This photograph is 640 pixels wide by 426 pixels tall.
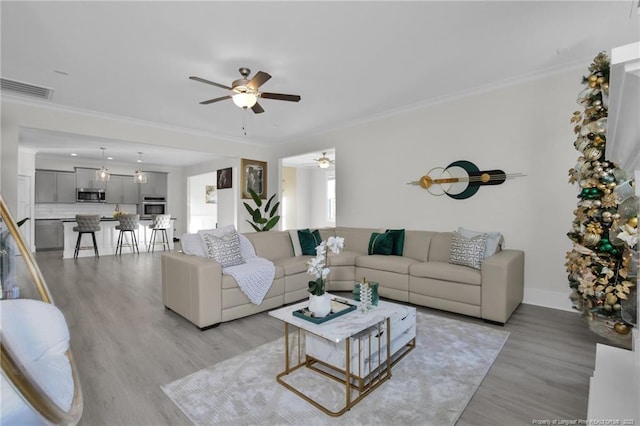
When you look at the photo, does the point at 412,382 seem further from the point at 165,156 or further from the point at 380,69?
the point at 165,156

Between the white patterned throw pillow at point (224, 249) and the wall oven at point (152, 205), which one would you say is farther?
the wall oven at point (152, 205)

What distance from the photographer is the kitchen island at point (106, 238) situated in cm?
681

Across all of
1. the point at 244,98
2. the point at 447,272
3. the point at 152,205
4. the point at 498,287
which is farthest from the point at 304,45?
the point at 152,205

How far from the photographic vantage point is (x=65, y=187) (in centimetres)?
819

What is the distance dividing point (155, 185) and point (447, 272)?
9272 mm

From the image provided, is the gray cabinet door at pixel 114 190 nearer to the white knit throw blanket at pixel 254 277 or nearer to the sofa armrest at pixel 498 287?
the white knit throw blanket at pixel 254 277

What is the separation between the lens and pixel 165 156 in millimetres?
8102

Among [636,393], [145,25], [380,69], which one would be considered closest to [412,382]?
[636,393]

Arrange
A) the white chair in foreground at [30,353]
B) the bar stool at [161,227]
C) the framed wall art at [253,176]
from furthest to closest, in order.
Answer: the bar stool at [161,227]
the framed wall art at [253,176]
the white chair in foreground at [30,353]

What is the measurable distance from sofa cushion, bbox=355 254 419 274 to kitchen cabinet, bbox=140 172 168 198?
805cm

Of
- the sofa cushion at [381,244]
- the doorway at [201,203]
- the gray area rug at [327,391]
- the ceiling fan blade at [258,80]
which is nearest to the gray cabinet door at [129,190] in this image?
the doorway at [201,203]

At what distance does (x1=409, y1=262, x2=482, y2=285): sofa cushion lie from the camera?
303 cm

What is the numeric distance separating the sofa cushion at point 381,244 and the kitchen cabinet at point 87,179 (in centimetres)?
832

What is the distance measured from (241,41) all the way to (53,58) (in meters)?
1.93
